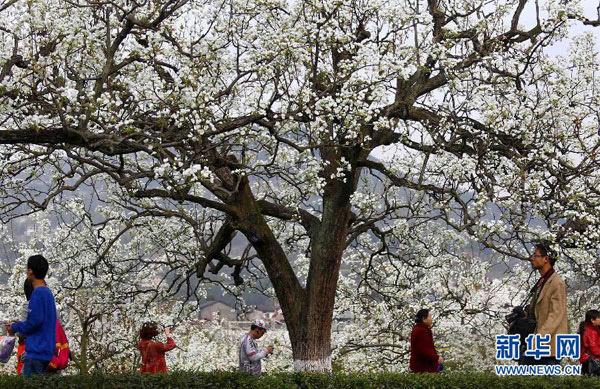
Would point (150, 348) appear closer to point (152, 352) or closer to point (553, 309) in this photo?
point (152, 352)

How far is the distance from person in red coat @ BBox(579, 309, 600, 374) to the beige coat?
2300 millimetres

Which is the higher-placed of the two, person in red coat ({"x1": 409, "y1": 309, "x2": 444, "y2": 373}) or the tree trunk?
the tree trunk

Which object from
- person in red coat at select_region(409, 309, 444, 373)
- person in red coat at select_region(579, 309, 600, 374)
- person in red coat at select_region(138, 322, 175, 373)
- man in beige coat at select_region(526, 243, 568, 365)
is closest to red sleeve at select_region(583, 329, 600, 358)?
person in red coat at select_region(579, 309, 600, 374)

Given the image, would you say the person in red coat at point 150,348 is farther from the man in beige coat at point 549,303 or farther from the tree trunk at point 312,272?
the man in beige coat at point 549,303

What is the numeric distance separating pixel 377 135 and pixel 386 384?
15.7 feet

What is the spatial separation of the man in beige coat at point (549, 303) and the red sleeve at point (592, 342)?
196cm

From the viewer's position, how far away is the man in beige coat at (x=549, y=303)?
853cm

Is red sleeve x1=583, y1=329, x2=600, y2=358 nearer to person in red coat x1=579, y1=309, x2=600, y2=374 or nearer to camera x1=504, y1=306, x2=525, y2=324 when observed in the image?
person in red coat x1=579, y1=309, x2=600, y2=374

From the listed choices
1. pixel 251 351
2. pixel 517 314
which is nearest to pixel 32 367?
pixel 251 351

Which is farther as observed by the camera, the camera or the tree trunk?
the tree trunk

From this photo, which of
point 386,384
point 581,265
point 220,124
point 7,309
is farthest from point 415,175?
point 7,309

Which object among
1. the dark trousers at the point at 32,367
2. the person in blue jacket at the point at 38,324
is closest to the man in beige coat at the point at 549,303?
the person in blue jacket at the point at 38,324

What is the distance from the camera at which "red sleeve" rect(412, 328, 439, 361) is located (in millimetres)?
9625

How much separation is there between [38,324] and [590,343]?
7.09 metres
